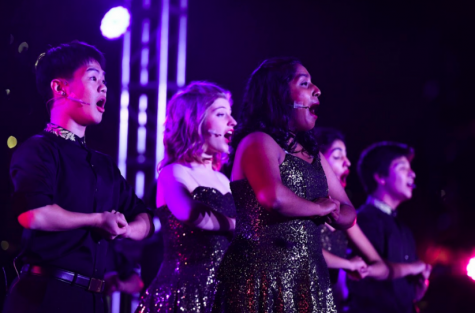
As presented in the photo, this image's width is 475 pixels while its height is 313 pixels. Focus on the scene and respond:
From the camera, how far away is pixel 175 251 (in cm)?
359

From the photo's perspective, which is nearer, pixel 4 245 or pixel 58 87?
pixel 58 87

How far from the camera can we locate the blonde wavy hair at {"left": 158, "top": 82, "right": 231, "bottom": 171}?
12.6 ft

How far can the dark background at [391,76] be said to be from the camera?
633 centimetres

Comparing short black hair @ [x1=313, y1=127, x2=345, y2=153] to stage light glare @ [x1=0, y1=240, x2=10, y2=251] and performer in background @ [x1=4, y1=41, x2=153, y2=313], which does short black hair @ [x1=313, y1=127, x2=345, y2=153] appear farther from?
stage light glare @ [x1=0, y1=240, x2=10, y2=251]

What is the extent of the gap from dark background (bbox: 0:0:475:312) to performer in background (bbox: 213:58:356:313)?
3.05 m

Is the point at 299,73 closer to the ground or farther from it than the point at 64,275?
farther from it

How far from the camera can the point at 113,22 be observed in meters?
4.50

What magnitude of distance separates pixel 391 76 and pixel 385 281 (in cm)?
343

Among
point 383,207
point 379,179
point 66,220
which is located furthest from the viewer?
point 379,179

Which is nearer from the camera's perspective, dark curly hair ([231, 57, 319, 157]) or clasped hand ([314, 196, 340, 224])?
clasped hand ([314, 196, 340, 224])

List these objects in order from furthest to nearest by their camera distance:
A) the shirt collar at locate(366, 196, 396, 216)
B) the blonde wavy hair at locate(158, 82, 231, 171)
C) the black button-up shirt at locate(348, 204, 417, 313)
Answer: the shirt collar at locate(366, 196, 396, 216) → the black button-up shirt at locate(348, 204, 417, 313) → the blonde wavy hair at locate(158, 82, 231, 171)

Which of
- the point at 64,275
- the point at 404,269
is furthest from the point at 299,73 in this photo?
the point at 404,269

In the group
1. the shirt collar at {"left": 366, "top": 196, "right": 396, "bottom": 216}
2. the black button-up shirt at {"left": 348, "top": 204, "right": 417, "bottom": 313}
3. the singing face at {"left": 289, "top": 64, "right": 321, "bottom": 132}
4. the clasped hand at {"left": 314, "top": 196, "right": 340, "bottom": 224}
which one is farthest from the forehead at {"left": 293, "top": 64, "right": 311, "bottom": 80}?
the shirt collar at {"left": 366, "top": 196, "right": 396, "bottom": 216}

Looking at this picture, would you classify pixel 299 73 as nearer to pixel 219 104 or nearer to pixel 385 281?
pixel 219 104
